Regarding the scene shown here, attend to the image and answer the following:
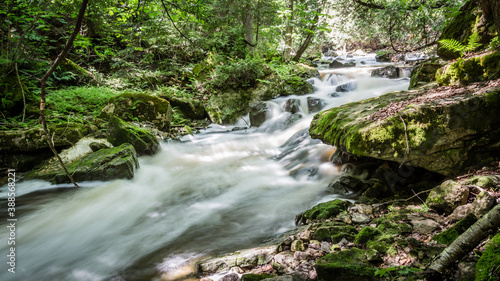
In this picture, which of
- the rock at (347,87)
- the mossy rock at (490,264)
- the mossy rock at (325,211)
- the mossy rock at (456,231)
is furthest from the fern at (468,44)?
the rock at (347,87)

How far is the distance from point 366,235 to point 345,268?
0.70 metres

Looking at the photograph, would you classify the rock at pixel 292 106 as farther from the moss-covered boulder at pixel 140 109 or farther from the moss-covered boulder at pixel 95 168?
the moss-covered boulder at pixel 95 168

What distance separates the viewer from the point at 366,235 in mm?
2314

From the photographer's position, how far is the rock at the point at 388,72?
1042 cm

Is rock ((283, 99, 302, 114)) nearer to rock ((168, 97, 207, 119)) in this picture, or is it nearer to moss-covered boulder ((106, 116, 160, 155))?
rock ((168, 97, 207, 119))

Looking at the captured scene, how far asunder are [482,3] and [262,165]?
16.8ft

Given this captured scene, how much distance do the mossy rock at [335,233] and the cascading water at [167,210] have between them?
33.0 inches

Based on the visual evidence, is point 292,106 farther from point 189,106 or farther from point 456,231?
point 456,231

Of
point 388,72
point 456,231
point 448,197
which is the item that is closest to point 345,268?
point 456,231

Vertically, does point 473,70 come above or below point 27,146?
above

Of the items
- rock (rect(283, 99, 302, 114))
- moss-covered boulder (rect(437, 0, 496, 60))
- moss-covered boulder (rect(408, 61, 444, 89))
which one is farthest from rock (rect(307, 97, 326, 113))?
moss-covered boulder (rect(437, 0, 496, 60))

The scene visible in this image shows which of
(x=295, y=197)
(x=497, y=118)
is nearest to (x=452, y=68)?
(x=497, y=118)

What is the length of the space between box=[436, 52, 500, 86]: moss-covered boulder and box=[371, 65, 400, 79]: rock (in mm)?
7220

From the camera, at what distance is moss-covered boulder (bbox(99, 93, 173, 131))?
313 inches
